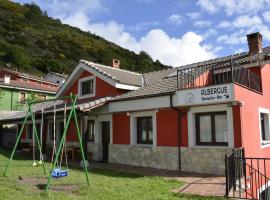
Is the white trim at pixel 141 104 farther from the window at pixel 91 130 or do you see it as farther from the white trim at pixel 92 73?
the window at pixel 91 130

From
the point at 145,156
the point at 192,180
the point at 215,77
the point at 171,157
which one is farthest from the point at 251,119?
the point at 145,156

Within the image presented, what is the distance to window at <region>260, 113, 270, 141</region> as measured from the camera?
1431cm

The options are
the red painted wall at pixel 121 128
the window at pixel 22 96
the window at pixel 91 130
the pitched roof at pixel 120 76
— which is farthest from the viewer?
the window at pixel 22 96

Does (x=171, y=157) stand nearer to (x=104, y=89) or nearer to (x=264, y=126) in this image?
(x=264, y=126)

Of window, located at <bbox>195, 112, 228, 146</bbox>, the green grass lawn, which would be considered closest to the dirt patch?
the green grass lawn

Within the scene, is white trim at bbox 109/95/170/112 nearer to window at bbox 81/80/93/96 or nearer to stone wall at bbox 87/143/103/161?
stone wall at bbox 87/143/103/161

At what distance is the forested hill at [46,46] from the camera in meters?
70.0

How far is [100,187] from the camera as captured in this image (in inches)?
370

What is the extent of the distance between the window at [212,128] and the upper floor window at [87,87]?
800cm

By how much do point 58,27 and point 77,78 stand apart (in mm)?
83996

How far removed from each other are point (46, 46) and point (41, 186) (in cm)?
7709

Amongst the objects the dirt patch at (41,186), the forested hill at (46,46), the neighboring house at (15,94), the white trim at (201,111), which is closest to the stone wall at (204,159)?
the white trim at (201,111)

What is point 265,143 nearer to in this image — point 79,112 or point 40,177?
point 79,112

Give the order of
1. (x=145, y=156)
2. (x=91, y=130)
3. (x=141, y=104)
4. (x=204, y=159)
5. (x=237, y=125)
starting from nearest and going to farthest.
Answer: (x=237, y=125) < (x=204, y=159) < (x=141, y=104) < (x=145, y=156) < (x=91, y=130)
